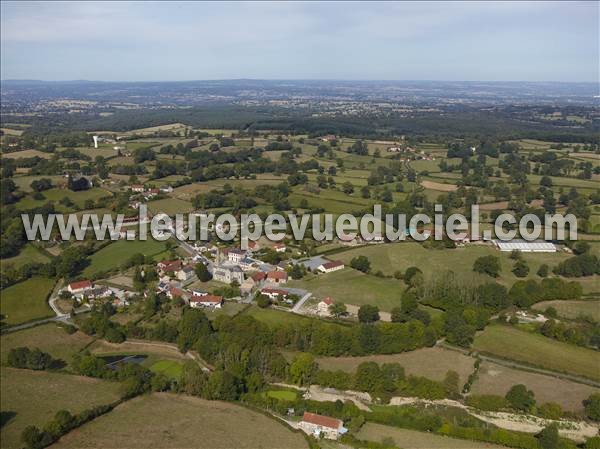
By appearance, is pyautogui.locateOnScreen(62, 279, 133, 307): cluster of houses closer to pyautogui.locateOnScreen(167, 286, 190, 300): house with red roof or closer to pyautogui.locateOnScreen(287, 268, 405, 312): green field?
pyautogui.locateOnScreen(167, 286, 190, 300): house with red roof

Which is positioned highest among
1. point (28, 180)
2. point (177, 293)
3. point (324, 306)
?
point (28, 180)

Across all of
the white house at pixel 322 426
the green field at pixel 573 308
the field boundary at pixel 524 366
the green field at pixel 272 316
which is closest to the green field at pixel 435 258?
the green field at pixel 573 308

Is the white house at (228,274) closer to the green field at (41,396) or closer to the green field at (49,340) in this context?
the green field at (49,340)

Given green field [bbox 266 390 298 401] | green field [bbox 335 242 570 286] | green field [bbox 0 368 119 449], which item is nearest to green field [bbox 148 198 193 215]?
green field [bbox 335 242 570 286]

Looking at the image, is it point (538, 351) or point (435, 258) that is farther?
point (435, 258)

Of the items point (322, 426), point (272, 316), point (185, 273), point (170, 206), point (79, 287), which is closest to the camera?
point (322, 426)

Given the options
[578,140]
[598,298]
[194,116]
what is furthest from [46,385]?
[194,116]

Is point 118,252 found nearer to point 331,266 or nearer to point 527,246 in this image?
point 331,266

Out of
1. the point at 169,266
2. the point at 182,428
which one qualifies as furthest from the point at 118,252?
the point at 182,428
